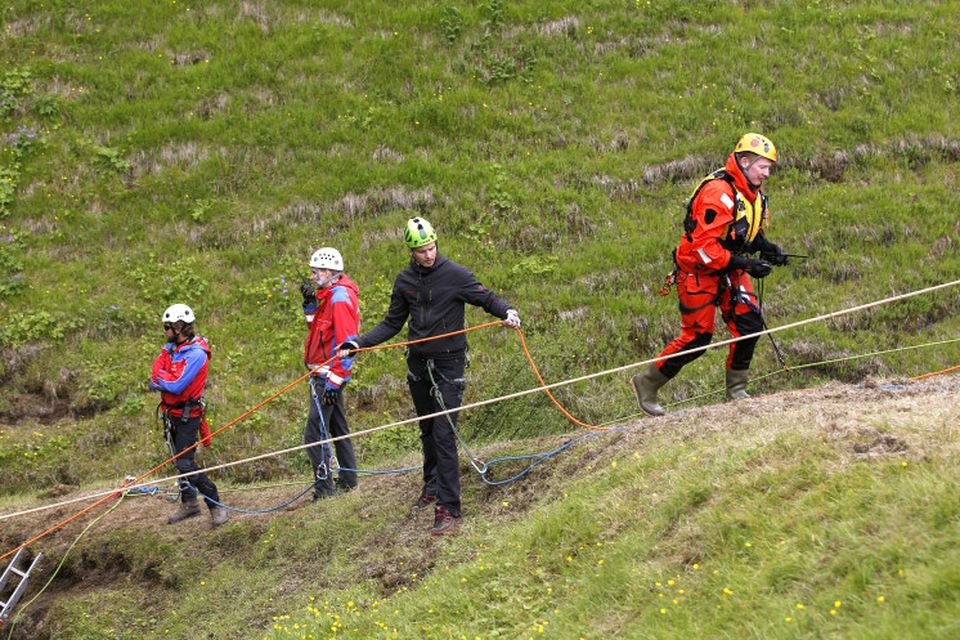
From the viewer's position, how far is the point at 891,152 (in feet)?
54.3

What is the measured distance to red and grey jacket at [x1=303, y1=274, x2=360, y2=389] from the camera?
31.7ft

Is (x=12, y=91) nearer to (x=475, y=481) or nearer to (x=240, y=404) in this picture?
(x=240, y=404)

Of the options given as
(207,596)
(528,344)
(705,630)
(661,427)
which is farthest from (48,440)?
(705,630)

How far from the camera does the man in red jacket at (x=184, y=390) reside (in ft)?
33.1

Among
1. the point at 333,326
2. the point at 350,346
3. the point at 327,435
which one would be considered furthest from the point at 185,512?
the point at 350,346

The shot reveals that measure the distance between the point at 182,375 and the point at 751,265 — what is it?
18.3 ft

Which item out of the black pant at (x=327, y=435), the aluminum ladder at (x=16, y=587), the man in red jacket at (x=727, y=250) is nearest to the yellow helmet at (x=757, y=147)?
the man in red jacket at (x=727, y=250)

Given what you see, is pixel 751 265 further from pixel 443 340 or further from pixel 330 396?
pixel 330 396

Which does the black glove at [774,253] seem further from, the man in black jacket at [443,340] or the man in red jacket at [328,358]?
the man in red jacket at [328,358]

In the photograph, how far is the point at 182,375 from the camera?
33.1 ft

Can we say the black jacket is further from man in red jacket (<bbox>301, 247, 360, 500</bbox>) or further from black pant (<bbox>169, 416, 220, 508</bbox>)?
black pant (<bbox>169, 416, 220, 508</bbox>)

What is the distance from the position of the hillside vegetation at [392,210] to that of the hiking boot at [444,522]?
16cm

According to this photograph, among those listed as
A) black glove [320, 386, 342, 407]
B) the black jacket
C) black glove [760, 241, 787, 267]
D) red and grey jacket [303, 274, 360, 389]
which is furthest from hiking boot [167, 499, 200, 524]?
black glove [760, 241, 787, 267]

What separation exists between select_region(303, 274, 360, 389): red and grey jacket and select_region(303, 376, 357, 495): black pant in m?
0.31
